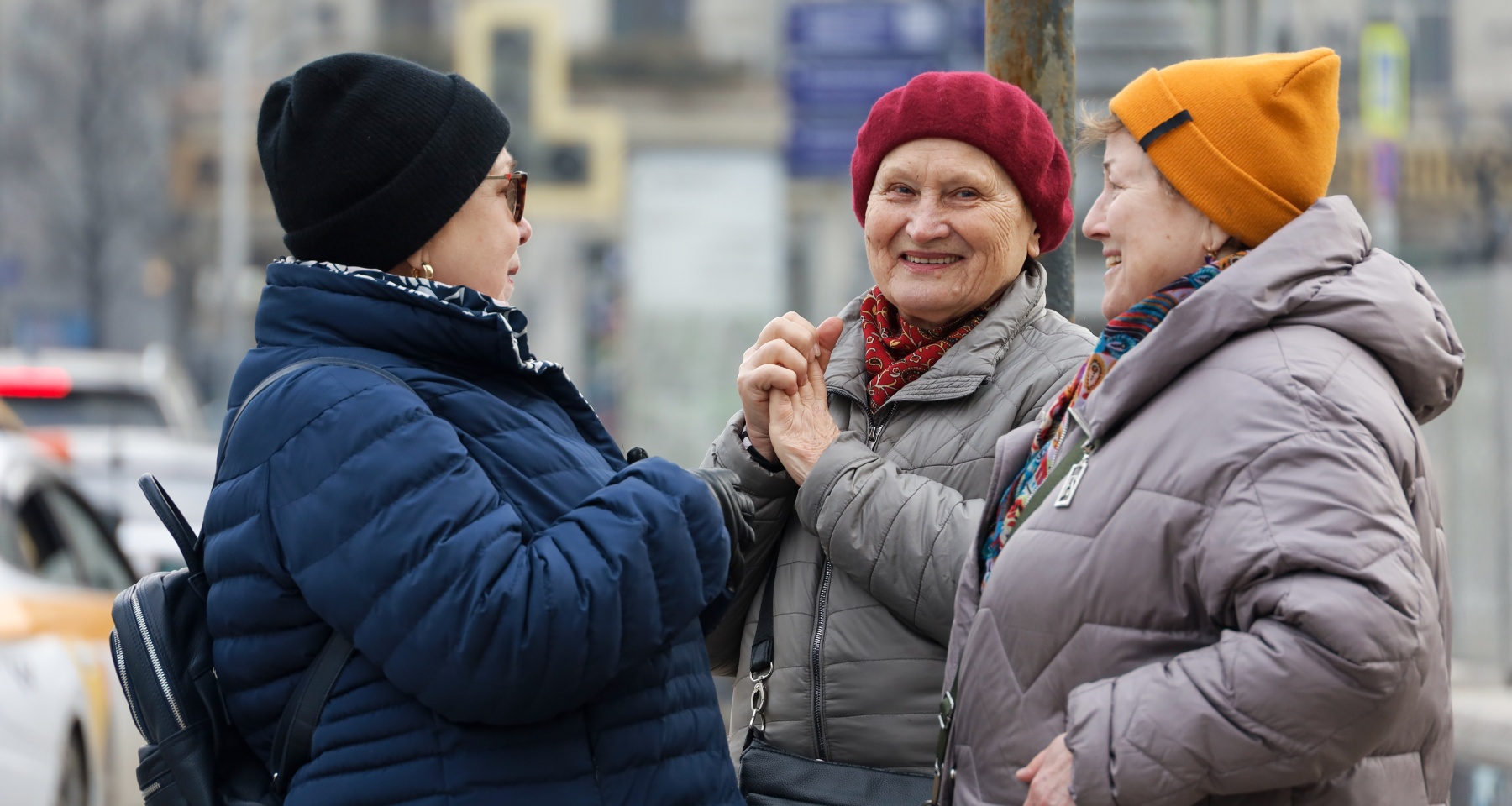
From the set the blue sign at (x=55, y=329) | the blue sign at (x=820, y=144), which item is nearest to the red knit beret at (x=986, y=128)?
the blue sign at (x=820, y=144)

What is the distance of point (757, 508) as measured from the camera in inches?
104

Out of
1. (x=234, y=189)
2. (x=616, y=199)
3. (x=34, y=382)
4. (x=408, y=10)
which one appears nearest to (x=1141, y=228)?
(x=34, y=382)

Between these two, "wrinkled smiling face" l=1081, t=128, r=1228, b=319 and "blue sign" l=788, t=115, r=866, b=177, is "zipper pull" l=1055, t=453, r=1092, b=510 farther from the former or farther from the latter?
"blue sign" l=788, t=115, r=866, b=177

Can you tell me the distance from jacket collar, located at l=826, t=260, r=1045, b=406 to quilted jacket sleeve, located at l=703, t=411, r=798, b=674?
0.61 feet

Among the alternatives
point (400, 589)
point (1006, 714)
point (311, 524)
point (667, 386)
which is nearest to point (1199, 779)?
point (1006, 714)

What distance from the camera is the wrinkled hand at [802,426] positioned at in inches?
100

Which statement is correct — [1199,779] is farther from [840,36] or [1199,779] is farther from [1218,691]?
[840,36]

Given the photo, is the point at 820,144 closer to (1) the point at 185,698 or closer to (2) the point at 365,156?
(2) the point at 365,156

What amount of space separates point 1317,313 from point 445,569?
42.9 inches

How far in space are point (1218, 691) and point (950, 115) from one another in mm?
1134

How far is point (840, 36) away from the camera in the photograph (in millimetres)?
12852

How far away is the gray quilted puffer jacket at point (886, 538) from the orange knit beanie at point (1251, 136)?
1.66 feet

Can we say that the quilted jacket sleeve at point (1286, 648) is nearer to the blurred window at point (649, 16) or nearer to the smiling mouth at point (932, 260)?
the smiling mouth at point (932, 260)

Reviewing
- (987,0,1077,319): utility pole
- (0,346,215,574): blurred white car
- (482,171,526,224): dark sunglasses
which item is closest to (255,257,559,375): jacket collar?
(482,171,526,224): dark sunglasses
